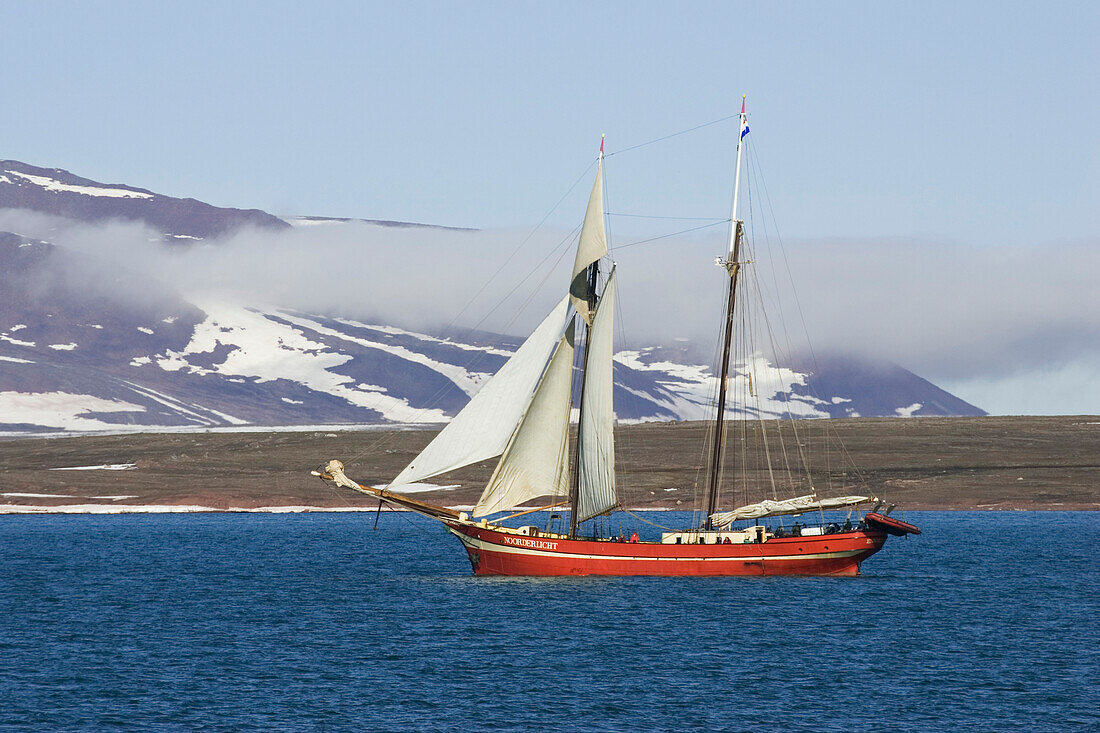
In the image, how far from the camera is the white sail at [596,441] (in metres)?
72.6

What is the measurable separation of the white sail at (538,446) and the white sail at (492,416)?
75 centimetres

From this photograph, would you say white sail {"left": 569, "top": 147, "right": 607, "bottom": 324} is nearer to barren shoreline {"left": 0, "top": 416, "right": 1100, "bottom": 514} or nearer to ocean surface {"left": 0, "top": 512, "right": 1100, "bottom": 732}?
ocean surface {"left": 0, "top": 512, "right": 1100, "bottom": 732}

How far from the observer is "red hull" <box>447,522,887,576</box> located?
233ft

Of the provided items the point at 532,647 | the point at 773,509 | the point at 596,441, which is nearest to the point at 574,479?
the point at 596,441

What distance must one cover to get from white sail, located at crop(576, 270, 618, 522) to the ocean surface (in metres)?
4.48

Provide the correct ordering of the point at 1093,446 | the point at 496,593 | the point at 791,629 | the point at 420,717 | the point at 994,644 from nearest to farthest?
the point at 420,717 < the point at 994,644 < the point at 791,629 < the point at 496,593 < the point at 1093,446

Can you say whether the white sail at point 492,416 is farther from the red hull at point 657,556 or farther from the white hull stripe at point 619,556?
the white hull stripe at point 619,556

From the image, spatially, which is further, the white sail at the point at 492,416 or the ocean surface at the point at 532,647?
the white sail at the point at 492,416

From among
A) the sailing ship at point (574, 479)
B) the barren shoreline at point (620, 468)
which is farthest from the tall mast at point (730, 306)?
the barren shoreline at point (620, 468)

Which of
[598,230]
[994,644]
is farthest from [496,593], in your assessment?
[994,644]

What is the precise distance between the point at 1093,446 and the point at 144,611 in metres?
135

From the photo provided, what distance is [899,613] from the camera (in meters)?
64.1

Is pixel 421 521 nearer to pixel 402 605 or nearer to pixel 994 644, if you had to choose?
pixel 402 605

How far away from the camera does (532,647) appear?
177ft
